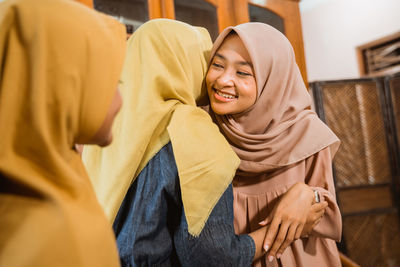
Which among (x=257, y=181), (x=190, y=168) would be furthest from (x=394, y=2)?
(x=190, y=168)

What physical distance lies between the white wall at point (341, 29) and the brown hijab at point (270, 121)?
315cm

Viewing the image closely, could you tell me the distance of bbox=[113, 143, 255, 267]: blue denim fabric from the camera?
817 millimetres

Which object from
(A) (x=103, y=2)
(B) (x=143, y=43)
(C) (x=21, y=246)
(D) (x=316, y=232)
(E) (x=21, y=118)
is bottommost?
(D) (x=316, y=232)

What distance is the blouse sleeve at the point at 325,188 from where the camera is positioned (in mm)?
1155

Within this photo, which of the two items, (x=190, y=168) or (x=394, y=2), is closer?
(x=190, y=168)

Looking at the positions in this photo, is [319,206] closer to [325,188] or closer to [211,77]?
[325,188]

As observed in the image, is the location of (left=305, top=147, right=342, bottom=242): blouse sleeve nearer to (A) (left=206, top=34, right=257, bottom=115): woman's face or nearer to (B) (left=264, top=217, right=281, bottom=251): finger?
(B) (left=264, top=217, right=281, bottom=251): finger

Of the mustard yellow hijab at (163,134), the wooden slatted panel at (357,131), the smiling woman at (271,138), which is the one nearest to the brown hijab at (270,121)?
the smiling woman at (271,138)

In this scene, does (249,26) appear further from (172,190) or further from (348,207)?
(348,207)

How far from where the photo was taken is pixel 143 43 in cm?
98

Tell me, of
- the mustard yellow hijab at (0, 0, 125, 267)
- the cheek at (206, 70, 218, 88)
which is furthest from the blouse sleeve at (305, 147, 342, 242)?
the mustard yellow hijab at (0, 0, 125, 267)

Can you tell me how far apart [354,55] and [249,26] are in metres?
3.44

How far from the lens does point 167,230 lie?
87cm

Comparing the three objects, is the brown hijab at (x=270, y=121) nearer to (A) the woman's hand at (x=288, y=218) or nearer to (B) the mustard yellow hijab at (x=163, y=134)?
(A) the woman's hand at (x=288, y=218)
